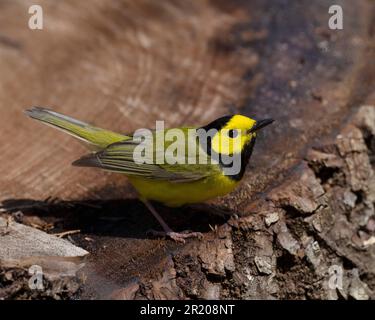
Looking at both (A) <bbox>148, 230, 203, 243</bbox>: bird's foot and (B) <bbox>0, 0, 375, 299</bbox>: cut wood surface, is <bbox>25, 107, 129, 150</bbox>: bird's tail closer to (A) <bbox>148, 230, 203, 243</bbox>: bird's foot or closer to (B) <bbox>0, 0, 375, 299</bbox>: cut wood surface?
(B) <bbox>0, 0, 375, 299</bbox>: cut wood surface

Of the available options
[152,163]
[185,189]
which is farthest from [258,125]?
[152,163]

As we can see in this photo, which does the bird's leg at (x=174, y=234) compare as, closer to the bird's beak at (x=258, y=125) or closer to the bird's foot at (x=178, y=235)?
the bird's foot at (x=178, y=235)

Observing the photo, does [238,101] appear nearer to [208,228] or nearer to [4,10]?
[208,228]

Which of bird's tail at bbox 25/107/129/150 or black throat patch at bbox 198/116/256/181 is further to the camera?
bird's tail at bbox 25/107/129/150

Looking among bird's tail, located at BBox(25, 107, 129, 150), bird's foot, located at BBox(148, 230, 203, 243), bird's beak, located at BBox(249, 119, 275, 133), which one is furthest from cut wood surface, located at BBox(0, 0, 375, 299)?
bird's beak, located at BBox(249, 119, 275, 133)

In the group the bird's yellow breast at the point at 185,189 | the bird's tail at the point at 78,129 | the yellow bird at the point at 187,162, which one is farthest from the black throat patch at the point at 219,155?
the bird's tail at the point at 78,129

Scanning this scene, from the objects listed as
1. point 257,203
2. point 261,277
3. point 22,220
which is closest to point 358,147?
point 257,203
